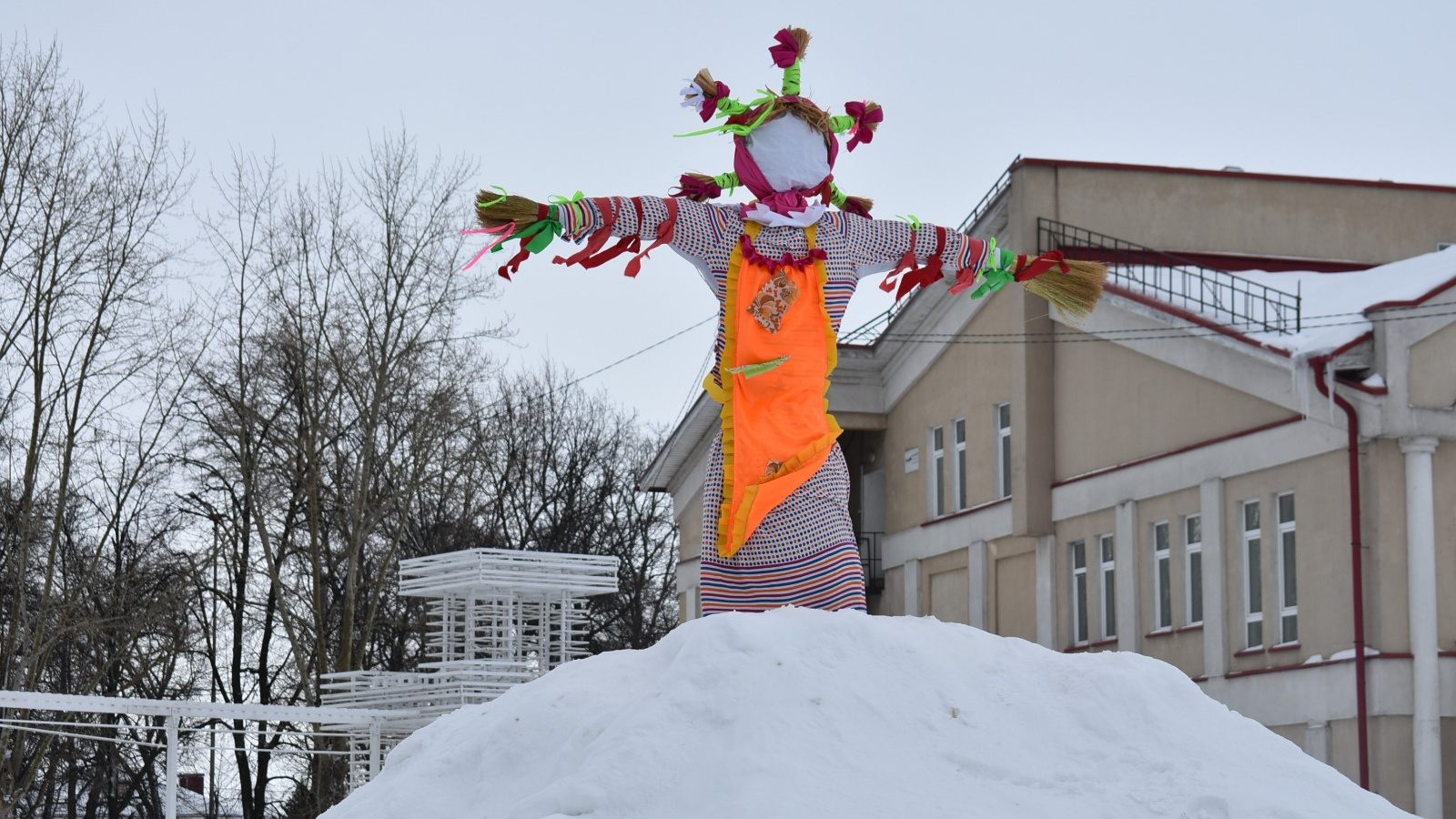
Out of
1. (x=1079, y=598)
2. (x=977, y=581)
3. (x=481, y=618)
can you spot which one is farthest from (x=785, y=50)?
(x=977, y=581)

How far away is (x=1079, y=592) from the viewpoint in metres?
24.9

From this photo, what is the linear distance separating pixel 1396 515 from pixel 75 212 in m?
16.6

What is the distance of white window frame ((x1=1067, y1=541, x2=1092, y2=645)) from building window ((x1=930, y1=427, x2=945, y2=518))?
408cm

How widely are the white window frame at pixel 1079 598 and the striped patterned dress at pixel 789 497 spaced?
1632 centimetres

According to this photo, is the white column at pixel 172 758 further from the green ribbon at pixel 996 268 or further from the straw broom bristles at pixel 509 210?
the green ribbon at pixel 996 268

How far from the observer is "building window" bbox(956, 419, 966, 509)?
28.1 meters

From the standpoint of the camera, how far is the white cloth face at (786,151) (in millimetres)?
8891

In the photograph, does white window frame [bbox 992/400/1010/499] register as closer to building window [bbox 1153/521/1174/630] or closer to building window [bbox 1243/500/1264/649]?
building window [bbox 1153/521/1174/630]

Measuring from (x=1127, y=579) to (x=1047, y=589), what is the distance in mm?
2372

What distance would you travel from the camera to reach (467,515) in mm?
35500

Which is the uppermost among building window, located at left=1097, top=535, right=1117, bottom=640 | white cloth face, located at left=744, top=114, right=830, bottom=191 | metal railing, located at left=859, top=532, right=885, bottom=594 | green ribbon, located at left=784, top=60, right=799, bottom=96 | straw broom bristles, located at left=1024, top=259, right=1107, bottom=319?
green ribbon, located at left=784, top=60, right=799, bottom=96

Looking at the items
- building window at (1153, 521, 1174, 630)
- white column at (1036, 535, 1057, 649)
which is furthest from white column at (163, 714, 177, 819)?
white column at (1036, 535, 1057, 649)

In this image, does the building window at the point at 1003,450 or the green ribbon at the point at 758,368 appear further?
the building window at the point at 1003,450

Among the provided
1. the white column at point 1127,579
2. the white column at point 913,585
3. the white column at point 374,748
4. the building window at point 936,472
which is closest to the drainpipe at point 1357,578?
the white column at point 1127,579
